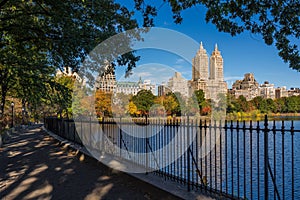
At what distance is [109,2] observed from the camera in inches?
Answer: 381

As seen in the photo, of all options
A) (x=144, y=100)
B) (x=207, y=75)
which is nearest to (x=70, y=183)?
(x=144, y=100)

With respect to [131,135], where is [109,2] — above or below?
above

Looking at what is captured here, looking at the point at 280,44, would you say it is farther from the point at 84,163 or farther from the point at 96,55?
the point at 84,163

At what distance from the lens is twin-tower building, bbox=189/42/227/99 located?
45938 mm

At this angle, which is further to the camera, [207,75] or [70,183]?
[207,75]

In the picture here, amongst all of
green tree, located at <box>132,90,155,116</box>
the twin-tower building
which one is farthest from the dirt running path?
green tree, located at <box>132,90,155,116</box>

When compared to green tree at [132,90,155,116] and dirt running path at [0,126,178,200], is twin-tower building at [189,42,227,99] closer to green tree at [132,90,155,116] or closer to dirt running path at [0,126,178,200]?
green tree at [132,90,155,116]

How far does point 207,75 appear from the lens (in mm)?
78375

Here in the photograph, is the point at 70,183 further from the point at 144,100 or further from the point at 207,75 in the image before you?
the point at 207,75

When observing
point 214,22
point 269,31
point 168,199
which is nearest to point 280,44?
point 269,31

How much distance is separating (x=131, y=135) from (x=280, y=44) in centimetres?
525

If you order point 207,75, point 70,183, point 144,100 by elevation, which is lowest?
point 70,183

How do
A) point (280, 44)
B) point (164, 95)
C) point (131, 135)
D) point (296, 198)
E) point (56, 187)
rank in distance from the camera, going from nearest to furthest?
1. point (280, 44)
2. point (56, 187)
3. point (131, 135)
4. point (296, 198)
5. point (164, 95)

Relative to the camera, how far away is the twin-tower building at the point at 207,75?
45938 millimetres
